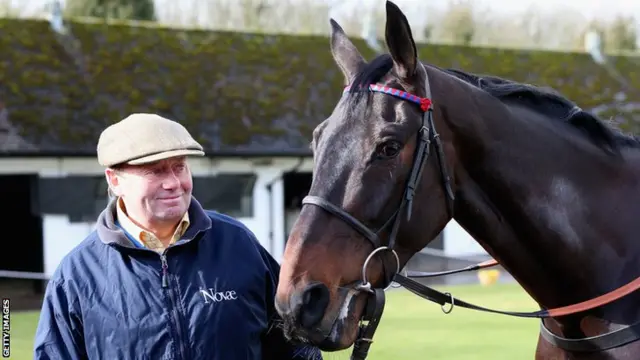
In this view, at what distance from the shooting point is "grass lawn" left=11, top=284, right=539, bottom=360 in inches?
290

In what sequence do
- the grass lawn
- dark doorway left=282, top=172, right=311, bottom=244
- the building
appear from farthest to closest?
dark doorway left=282, top=172, right=311, bottom=244 < the building < the grass lawn

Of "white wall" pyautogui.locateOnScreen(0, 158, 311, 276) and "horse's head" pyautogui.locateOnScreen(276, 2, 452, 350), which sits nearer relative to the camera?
"horse's head" pyautogui.locateOnScreen(276, 2, 452, 350)

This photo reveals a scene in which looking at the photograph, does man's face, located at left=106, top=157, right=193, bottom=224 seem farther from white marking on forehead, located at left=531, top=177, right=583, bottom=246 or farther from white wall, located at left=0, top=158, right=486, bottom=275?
white wall, located at left=0, top=158, right=486, bottom=275

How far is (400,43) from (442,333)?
650 cm

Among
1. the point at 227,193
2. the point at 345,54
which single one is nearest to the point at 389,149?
the point at 345,54

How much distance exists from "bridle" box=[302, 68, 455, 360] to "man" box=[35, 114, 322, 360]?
16.1 inches

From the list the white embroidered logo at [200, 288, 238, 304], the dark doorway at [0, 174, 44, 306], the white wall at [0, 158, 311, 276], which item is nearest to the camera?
the white embroidered logo at [200, 288, 238, 304]

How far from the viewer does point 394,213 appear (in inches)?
95.9

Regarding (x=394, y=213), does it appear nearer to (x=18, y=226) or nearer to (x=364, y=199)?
(x=364, y=199)

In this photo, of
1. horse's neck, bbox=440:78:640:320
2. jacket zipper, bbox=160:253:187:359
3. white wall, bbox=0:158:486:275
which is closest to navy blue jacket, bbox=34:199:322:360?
jacket zipper, bbox=160:253:187:359

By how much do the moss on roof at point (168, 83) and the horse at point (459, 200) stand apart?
12607mm

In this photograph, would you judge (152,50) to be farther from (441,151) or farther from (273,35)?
(441,151)

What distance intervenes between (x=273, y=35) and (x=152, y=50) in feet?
10.1

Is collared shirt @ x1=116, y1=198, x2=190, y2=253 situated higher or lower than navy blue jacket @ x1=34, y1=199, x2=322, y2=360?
higher
